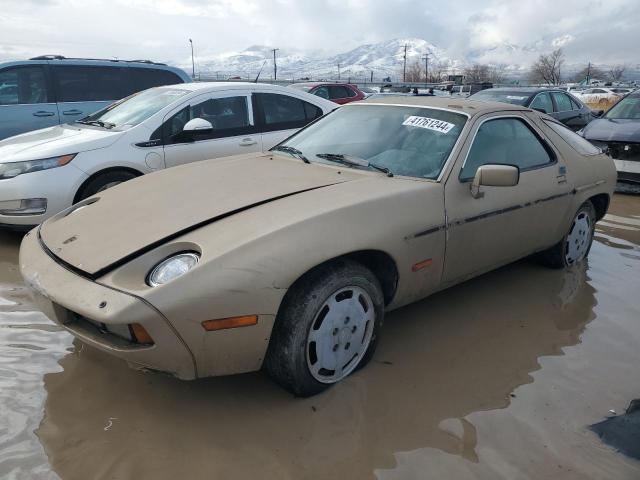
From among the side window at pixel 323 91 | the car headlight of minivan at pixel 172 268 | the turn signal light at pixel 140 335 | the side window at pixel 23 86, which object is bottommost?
the turn signal light at pixel 140 335

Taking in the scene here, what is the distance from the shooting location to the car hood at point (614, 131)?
293 inches

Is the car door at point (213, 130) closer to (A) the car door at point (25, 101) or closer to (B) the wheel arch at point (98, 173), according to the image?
(B) the wheel arch at point (98, 173)

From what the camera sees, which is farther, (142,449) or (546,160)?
(546,160)

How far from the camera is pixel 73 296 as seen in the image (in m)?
2.19

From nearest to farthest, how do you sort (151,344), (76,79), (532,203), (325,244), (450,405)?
(151,344), (325,244), (450,405), (532,203), (76,79)

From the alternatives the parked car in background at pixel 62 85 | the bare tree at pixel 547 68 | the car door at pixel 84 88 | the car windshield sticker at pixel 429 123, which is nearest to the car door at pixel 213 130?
the car windshield sticker at pixel 429 123

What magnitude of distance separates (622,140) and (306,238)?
22.2 feet

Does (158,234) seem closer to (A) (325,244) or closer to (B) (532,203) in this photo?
(A) (325,244)

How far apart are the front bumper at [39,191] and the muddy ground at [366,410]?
113 centimetres

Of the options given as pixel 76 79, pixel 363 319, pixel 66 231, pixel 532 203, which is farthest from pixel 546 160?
pixel 76 79

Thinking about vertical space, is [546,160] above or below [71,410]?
above

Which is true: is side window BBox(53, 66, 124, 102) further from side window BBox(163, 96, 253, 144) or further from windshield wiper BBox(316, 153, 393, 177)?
windshield wiper BBox(316, 153, 393, 177)

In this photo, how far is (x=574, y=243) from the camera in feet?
14.3

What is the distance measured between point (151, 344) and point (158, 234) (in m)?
0.54
